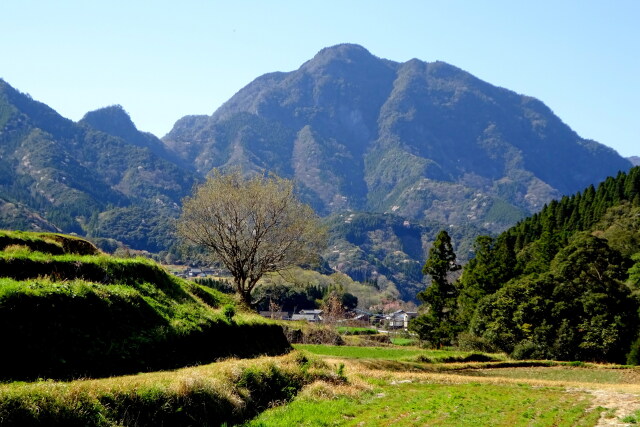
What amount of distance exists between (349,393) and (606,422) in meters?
11.2

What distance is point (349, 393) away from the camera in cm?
2666

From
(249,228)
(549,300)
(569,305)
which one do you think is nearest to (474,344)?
(549,300)

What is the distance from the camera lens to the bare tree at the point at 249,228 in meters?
56.6

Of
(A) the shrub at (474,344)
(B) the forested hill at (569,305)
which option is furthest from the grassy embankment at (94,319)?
(A) the shrub at (474,344)

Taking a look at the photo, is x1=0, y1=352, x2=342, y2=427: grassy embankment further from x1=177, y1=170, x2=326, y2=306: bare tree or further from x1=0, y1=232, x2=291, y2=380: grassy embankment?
x1=177, y1=170, x2=326, y2=306: bare tree

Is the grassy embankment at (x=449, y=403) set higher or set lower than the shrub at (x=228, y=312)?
lower

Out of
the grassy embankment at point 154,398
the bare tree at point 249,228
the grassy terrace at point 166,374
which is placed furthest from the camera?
the bare tree at point 249,228

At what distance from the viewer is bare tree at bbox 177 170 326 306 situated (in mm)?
56625

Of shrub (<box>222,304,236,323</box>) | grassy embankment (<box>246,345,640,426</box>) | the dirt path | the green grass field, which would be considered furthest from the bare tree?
the dirt path

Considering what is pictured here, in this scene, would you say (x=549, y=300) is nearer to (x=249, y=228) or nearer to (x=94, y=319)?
(x=249, y=228)

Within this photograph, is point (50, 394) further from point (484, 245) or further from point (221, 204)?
point (484, 245)

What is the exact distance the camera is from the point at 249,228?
57938 millimetres

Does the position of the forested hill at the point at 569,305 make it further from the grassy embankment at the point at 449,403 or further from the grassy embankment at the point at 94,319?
the grassy embankment at the point at 94,319

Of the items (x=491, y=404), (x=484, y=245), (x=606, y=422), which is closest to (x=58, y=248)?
(x=491, y=404)
